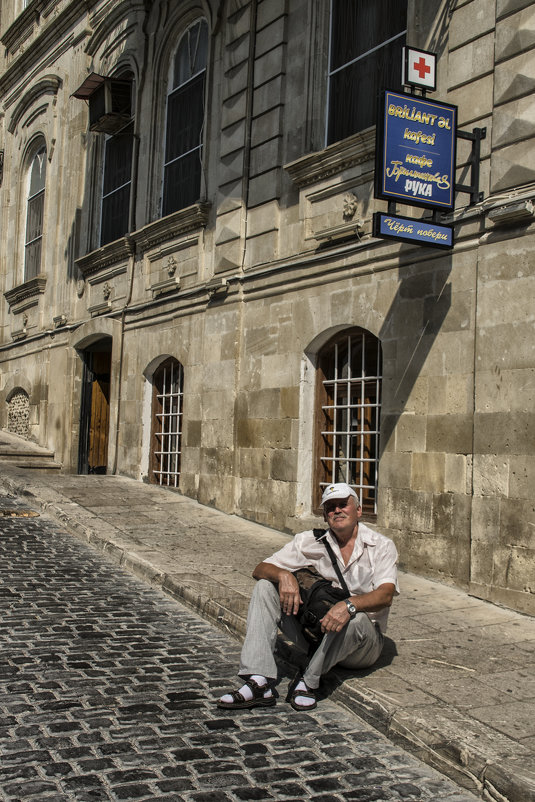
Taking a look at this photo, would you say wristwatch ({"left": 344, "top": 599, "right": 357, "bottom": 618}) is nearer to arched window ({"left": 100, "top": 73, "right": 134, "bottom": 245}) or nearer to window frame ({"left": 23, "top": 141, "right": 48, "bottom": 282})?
arched window ({"left": 100, "top": 73, "right": 134, "bottom": 245})

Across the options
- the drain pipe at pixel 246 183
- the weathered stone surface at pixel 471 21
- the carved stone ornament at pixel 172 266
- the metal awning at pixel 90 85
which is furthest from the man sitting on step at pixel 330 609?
the metal awning at pixel 90 85

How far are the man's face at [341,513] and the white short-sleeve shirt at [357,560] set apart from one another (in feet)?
0.34

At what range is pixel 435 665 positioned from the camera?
5320 millimetres

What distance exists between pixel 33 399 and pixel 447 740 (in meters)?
16.4

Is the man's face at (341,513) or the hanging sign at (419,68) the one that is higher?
the hanging sign at (419,68)

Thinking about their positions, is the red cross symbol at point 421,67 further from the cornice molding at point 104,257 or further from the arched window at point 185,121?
the cornice molding at point 104,257

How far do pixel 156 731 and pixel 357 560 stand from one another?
1529 millimetres

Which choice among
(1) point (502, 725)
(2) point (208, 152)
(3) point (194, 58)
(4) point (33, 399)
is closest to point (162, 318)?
(2) point (208, 152)

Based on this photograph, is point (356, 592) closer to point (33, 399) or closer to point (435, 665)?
point (435, 665)

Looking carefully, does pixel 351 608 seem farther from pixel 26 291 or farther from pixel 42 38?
pixel 42 38

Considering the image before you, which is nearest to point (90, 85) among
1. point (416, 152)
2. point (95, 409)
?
point (95, 409)

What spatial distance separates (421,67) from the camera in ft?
26.1

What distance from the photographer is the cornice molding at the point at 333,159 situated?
31.2ft

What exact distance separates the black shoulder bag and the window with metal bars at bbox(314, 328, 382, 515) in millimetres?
4438
